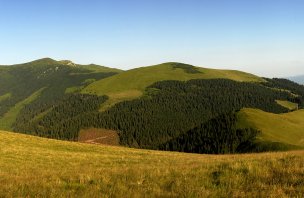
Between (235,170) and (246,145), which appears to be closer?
(235,170)

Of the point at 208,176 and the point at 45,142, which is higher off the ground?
the point at 208,176

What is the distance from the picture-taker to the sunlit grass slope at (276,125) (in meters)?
136

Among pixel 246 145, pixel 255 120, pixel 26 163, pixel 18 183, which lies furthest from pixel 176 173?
pixel 255 120

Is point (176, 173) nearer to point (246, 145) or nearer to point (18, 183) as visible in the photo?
point (18, 183)

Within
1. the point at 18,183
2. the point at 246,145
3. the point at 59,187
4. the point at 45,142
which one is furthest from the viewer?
the point at 246,145

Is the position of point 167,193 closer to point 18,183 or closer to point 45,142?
point 18,183

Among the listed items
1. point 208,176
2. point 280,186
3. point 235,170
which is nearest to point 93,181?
point 208,176

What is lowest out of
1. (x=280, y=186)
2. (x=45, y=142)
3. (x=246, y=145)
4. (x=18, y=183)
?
(x=246, y=145)

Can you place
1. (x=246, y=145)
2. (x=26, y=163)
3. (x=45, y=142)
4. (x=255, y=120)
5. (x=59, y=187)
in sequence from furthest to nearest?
(x=255, y=120) → (x=246, y=145) → (x=45, y=142) → (x=26, y=163) → (x=59, y=187)

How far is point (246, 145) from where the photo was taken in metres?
135

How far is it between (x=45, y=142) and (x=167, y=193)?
3991cm

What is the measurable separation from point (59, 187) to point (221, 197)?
5.75 metres

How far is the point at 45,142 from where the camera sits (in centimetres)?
4794

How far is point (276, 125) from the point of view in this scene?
154 meters
